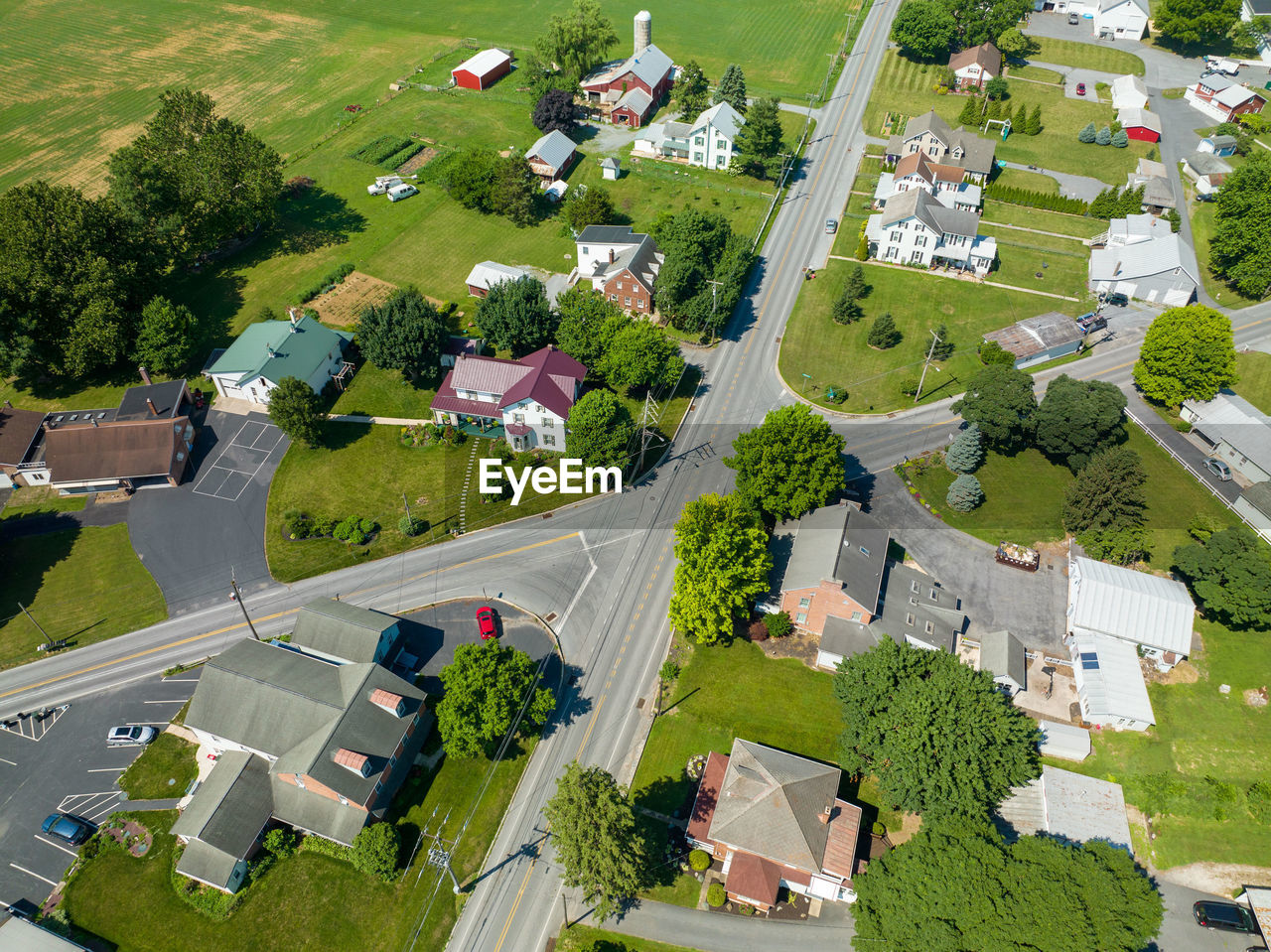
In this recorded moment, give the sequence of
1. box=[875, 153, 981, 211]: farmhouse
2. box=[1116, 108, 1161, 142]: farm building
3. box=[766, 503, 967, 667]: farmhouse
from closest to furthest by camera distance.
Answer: box=[766, 503, 967, 667]: farmhouse < box=[875, 153, 981, 211]: farmhouse < box=[1116, 108, 1161, 142]: farm building

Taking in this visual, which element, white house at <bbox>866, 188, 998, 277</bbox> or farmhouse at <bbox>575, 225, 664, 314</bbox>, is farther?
white house at <bbox>866, 188, 998, 277</bbox>

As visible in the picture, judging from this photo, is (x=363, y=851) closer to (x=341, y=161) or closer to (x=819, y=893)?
(x=819, y=893)

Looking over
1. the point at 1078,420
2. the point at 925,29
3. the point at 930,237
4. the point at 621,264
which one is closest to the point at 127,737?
the point at 621,264

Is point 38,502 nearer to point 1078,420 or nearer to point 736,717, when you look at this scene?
point 736,717

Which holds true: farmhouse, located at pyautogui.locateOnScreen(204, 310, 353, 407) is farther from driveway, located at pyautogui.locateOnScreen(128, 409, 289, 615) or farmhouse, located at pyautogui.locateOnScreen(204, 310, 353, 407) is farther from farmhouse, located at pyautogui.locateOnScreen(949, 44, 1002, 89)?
farmhouse, located at pyautogui.locateOnScreen(949, 44, 1002, 89)

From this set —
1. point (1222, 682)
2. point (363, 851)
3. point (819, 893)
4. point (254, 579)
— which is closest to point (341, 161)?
point (254, 579)

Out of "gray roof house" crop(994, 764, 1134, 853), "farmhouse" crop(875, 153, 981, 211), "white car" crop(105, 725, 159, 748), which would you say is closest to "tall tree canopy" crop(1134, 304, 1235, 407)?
"farmhouse" crop(875, 153, 981, 211)
